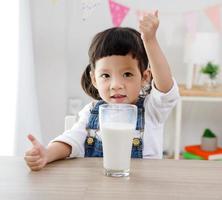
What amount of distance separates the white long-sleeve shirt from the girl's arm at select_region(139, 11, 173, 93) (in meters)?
0.03

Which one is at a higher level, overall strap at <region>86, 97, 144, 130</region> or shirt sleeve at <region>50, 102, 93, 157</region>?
overall strap at <region>86, 97, 144, 130</region>

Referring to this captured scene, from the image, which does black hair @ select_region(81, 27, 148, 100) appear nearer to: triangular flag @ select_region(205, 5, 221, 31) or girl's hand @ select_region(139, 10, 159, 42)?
girl's hand @ select_region(139, 10, 159, 42)

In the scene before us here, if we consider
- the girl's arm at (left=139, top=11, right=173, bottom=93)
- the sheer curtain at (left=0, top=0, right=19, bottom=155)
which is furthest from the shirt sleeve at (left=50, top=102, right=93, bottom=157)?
the sheer curtain at (left=0, top=0, right=19, bottom=155)

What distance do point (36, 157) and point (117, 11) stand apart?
89.0 inches

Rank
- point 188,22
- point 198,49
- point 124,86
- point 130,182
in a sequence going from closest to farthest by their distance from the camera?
point 130,182 < point 124,86 < point 198,49 < point 188,22

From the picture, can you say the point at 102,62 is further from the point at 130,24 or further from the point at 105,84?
the point at 130,24

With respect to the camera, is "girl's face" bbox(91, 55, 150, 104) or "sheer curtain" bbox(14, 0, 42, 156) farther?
"sheer curtain" bbox(14, 0, 42, 156)

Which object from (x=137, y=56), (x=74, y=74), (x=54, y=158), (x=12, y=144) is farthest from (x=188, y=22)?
(x=54, y=158)

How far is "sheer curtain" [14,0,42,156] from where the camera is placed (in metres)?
2.68

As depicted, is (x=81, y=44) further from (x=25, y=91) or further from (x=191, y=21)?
(x=191, y=21)

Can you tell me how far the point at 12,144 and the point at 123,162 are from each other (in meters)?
1.68

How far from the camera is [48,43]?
126 inches

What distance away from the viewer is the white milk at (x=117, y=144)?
966 mm

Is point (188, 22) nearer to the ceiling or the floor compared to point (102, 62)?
nearer to the ceiling
